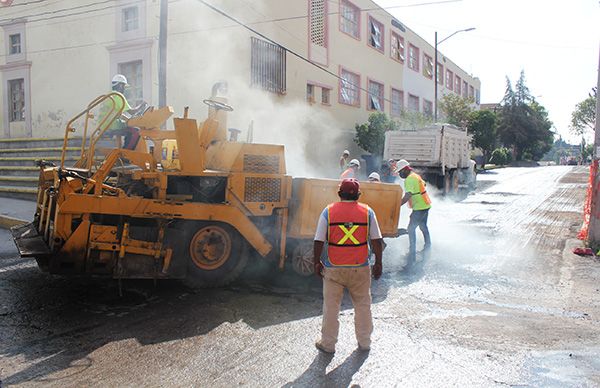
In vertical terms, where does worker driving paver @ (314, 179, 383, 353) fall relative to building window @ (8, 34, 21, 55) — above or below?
below

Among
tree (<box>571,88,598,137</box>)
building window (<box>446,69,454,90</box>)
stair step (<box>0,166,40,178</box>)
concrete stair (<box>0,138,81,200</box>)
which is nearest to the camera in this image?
concrete stair (<box>0,138,81,200</box>)

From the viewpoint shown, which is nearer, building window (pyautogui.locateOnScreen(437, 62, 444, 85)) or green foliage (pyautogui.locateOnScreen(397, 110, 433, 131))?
green foliage (pyautogui.locateOnScreen(397, 110, 433, 131))

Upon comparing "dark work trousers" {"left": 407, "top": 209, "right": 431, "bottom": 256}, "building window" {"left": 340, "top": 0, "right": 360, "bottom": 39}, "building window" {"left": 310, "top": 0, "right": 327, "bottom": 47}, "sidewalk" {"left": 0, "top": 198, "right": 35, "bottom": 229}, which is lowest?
"sidewalk" {"left": 0, "top": 198, "right": 35, "bottom": 229}

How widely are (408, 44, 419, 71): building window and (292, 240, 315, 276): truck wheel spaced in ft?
86.0

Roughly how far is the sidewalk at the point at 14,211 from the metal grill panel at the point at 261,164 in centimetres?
565

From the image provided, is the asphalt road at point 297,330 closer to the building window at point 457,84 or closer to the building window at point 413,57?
the building window at point 413,57

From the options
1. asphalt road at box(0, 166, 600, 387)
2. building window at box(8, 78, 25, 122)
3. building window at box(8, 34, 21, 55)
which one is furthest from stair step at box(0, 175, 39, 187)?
building window at box(8, 34, 21, 55)

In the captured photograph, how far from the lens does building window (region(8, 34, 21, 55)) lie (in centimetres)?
1783

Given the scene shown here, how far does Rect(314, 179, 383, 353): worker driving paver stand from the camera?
4.01 m

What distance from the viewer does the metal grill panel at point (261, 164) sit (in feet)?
19.4

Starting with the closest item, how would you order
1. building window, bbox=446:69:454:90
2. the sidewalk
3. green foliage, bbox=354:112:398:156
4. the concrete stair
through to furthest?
the sidewalk < the concrete stair < green foliage, bbox=354:112:398:156 < building window, bbox=446:69:454:90

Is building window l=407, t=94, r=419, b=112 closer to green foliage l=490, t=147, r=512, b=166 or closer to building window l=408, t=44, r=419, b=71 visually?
building window l=408, t=44, r=419, b=71

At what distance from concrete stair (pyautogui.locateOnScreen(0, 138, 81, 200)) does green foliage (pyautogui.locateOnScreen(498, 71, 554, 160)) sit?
4722 cm

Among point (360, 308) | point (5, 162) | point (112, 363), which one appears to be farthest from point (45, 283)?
point (5, 162)
